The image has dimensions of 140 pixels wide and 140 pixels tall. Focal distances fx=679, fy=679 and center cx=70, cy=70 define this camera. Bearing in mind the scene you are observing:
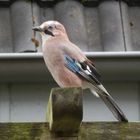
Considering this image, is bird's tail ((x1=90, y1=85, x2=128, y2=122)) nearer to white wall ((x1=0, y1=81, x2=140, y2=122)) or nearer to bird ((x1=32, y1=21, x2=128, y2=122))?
bird ((x1=32, y1=21, x2=128, y2=122))

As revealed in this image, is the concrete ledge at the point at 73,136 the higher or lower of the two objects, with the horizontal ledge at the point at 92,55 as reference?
lower

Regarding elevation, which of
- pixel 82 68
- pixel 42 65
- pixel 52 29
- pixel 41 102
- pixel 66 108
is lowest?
pixel 66 108

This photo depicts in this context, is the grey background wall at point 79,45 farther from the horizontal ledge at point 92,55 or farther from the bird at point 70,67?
the bird at point 70,67

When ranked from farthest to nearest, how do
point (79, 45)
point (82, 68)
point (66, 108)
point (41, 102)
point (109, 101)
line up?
point (41, 102)
point (79, 45)
point (82, 68)
point (109, 101)
point (66, 108)

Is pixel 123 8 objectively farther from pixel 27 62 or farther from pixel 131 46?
pixel 27 62

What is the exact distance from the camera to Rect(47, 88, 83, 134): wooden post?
2.60 metres

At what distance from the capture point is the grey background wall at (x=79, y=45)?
4633 millimetres

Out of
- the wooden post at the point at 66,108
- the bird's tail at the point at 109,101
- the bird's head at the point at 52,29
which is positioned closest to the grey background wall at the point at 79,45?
the bird's head at the point at 52,29

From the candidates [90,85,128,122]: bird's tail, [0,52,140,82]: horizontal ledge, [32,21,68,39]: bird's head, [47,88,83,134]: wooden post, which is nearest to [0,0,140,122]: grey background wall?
[0,52,140,82]: horizontal ledge

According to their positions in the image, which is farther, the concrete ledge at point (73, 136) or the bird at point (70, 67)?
the bird at point (70, 67)

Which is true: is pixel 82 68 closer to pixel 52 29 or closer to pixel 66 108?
pixel 52 29

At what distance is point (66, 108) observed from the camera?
261 cm

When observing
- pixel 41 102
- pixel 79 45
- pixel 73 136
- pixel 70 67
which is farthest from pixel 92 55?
pixel 73 136

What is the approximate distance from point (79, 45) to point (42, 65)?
37cm
